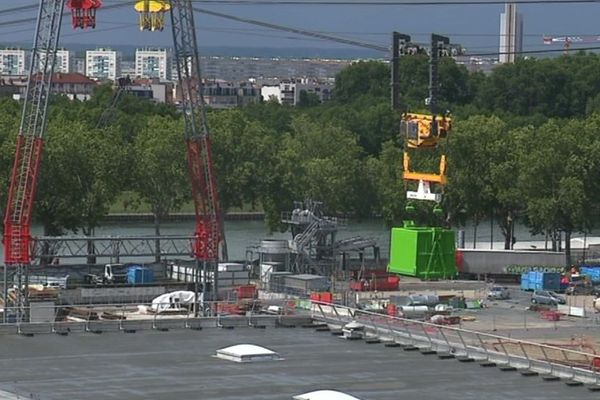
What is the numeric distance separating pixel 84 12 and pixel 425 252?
777 cm

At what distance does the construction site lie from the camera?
19.4 m

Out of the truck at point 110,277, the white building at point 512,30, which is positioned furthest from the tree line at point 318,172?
the white building at point 512,30

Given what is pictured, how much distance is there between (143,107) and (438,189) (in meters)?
52.0

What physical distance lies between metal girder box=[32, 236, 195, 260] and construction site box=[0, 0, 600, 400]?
0.26 meters

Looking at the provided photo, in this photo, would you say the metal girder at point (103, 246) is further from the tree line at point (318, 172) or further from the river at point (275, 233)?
the river at point (275, 233)

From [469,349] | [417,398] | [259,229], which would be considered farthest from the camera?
[259,229]

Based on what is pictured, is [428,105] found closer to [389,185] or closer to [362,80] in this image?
[389,185]

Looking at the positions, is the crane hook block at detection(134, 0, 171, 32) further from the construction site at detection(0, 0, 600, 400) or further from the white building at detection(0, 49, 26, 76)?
the white building at detection(0, 49, 26, 76)

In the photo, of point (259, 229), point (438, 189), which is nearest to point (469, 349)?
point (438, 189)

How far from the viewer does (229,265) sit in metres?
43.9

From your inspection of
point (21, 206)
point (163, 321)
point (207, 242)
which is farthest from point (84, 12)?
point (163, 321)

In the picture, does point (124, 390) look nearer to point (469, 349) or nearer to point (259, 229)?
point (469, 349)

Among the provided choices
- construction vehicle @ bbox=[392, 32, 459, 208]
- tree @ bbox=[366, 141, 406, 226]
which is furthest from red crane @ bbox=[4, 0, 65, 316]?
tree @ bbox=[366, 141, 406, 226]

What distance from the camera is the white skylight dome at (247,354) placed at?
2077 centimetres
